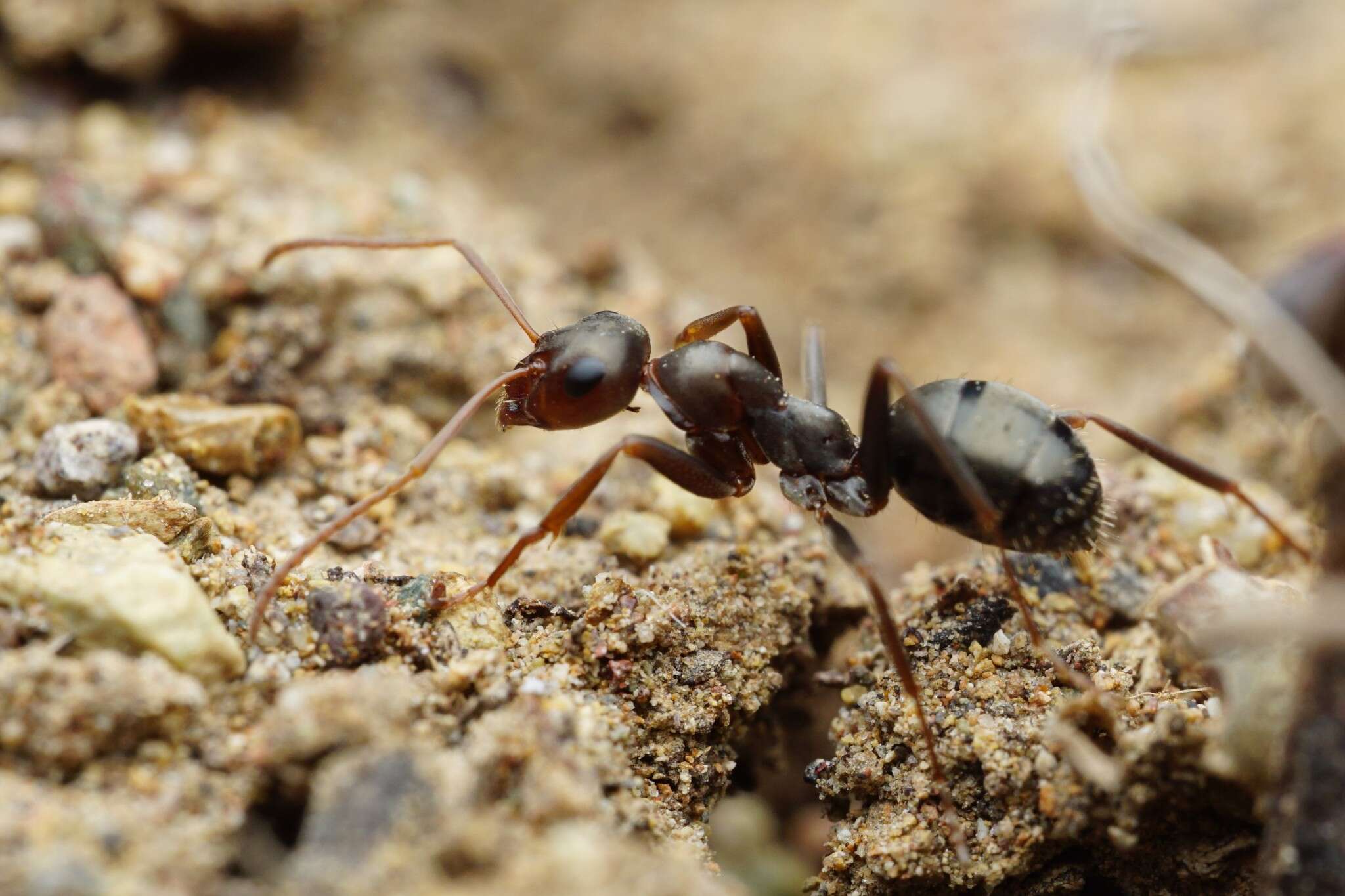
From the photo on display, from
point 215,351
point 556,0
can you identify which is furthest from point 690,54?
point 215,351

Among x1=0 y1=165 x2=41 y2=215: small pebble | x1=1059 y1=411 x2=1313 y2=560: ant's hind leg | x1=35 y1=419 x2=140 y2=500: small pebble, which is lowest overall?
x1=0 y1=165 x2=41 y2=215: small pebble

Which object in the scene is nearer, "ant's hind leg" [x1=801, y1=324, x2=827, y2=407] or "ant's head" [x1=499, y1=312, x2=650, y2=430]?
"ant's head" [x1=499, y1=312, x2=650, y2=430]

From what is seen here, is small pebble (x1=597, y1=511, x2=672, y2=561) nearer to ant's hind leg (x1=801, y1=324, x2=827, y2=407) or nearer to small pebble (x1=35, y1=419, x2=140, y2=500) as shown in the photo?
ant's hind leg (x1=801, y1=324, x2=827, y2=407)

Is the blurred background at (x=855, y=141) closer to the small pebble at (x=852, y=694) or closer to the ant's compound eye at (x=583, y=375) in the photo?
the ant's compound eye at (x=583, y=375)

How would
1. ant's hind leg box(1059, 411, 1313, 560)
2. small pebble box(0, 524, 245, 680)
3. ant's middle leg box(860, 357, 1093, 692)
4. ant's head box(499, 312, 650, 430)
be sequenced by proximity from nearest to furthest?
small pebble box(0, 524, 245, 680)
ant's middle leg box(860, 357, 1093, 692)
ant's hind leg box(1059, 411, 1313, 560)
ant's head box(499, 312, 650, 430)

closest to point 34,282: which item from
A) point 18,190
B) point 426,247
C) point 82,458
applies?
point 18,190

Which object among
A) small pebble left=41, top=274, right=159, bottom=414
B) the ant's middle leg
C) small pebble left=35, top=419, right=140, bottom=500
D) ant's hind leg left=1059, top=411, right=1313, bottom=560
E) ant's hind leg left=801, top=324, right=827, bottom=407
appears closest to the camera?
the ant's middle leg

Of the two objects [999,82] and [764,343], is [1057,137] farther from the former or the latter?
[764,343]

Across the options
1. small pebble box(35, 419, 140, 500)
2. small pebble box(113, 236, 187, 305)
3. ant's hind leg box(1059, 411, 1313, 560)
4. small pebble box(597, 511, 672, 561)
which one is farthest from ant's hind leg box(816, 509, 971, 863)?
small pebble box(113, 236, 187, 305)
